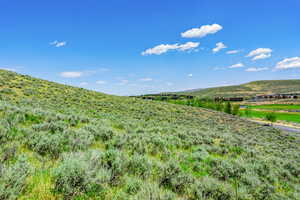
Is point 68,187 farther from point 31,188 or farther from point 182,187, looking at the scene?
point 182,187

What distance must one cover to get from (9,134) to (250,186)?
22.7 ft

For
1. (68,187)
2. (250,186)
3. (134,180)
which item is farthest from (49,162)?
(250,186)

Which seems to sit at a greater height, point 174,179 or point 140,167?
point 140,167

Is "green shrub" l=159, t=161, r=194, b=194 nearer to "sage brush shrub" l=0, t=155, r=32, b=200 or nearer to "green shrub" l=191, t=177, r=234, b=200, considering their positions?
"green shrub" l=191, t=177, r=234, b=200

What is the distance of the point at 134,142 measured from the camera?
19.2ft

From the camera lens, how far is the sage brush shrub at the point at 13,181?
1916 mm

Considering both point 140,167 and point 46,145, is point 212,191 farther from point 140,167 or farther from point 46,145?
point 46,145

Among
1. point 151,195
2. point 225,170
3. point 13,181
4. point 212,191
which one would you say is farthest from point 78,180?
point 225,170

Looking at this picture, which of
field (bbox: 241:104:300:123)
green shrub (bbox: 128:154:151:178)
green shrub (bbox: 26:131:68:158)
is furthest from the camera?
Result: field (bbox: 241:104:300:123)

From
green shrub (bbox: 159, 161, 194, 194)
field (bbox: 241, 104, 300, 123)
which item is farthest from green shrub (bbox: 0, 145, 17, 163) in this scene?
field (bbox: 241, 104, 300, 123)

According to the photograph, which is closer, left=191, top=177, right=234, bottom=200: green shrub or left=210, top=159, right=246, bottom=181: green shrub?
left=191, top=177, right=234, bottom=200: green shrub

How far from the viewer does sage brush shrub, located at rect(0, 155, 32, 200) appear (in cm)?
192

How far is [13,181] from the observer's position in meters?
2.16

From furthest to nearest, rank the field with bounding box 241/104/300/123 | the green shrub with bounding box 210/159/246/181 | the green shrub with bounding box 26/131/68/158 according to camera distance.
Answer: the field with bounding box 241/104/300/123 → the green shrub with bounding box 210/159/246/181 → the green shrub with bounding box 26/131/68/158
